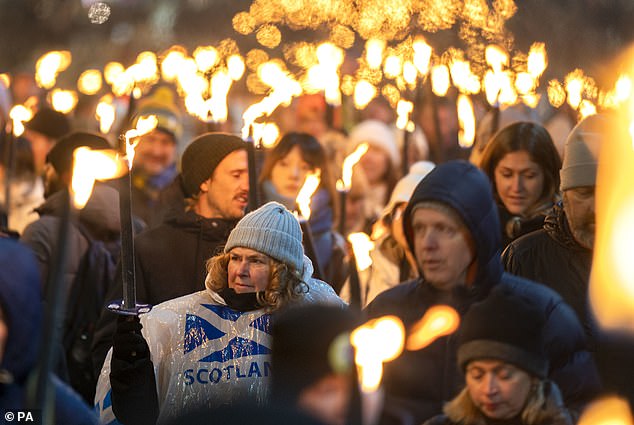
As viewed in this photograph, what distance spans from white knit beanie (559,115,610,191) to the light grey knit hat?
3.34 ft

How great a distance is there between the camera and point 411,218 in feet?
18.7

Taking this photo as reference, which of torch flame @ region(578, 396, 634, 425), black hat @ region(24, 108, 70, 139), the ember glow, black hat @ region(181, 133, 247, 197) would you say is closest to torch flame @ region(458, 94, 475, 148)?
black hat @ region(181, 133, 247, 197)

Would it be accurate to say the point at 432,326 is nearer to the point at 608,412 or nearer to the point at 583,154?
the point at 608,412

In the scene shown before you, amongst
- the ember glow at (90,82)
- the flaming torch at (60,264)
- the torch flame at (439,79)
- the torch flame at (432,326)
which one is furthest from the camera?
the ember glow at (90,82)

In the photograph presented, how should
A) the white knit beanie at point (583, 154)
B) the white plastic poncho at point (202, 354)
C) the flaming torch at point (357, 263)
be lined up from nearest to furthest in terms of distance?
the flaming torch at point (357, 263) < the white plastic poncho at point (202, 354) < the white knit beanie at point (583, 154)

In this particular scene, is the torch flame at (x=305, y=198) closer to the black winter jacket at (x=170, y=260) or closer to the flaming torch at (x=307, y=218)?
the flaming torch at (x=307, y=218)

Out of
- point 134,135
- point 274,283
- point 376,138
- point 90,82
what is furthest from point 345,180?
point 90,82

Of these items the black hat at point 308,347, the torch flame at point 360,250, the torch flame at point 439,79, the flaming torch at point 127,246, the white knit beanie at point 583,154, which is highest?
the torch flame at point 439,79

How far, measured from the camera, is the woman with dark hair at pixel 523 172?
721 centimetres

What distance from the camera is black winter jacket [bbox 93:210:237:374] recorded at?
6.91 metres

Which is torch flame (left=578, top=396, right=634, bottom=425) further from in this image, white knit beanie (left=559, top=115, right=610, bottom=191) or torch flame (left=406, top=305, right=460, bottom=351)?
white knit beanie (left=559, top=115, right=610, bottom=191)

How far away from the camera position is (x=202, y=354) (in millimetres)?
5863

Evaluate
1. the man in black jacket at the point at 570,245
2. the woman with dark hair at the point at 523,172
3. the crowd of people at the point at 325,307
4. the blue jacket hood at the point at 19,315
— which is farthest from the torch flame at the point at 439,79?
the blue jacket hood at the point at 19,315

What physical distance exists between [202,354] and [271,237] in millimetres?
471
